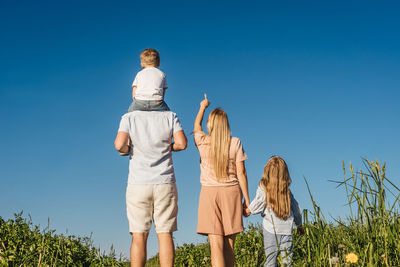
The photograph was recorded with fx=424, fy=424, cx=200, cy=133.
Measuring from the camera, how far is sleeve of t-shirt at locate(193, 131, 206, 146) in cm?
610

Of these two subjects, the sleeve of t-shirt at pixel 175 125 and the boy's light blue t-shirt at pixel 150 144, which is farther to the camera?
the sleeve of t-shirt at pixel 175 125

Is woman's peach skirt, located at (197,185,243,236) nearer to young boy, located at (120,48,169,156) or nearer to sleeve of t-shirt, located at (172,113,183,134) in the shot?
sleeve of t-shirt, located at (172,113,183,134)

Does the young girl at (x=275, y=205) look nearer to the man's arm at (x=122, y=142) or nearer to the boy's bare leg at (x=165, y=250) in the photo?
the boy's bare leg at (x=165, y=250)

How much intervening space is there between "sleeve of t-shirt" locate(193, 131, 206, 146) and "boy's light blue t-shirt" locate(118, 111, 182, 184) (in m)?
0.42

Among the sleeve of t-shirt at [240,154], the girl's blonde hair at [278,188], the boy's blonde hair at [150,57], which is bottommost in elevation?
the girl's blonde hair at [278,188]

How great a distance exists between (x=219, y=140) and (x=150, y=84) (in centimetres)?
124

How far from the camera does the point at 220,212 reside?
592cm

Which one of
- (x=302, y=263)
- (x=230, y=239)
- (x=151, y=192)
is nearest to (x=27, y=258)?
(x=151, y=192)

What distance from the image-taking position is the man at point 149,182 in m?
5.50

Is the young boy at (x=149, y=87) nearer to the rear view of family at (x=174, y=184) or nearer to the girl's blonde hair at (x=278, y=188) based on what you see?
the rear view of family at (x=174, y=184)

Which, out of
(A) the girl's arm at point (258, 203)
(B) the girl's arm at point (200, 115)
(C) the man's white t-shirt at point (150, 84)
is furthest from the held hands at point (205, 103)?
(A) the girl's arm at point (258, 203)

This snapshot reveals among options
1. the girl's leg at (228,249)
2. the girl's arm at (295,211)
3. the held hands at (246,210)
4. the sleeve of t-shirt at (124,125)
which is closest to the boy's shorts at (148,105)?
the sleeve of t-shirt at (124,125)

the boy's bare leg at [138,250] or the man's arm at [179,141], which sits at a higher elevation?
the man's arm at [179,141]

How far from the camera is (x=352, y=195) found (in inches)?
169
